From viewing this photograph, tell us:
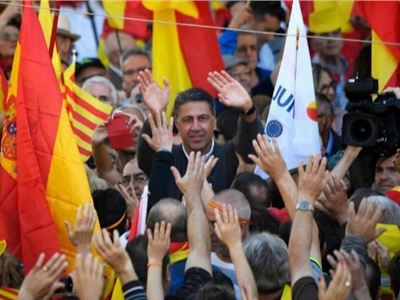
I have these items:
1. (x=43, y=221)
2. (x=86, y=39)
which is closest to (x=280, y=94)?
(x=43, y=221)

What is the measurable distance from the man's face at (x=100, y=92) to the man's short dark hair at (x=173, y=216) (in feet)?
13.6

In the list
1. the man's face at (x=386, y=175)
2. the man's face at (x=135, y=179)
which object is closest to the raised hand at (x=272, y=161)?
the man's face at (x=135, y=179)

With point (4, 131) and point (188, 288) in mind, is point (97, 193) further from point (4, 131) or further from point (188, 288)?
point (188, 288)

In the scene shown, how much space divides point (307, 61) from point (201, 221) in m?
2.38

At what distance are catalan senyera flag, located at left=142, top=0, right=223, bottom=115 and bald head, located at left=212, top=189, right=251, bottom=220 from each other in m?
3.36

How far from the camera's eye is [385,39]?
1110 cm

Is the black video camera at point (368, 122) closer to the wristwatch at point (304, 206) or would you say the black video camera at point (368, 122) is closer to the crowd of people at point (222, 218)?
the crowd of people at point (222, 218)

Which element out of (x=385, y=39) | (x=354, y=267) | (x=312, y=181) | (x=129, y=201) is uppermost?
(x=385, y=39)

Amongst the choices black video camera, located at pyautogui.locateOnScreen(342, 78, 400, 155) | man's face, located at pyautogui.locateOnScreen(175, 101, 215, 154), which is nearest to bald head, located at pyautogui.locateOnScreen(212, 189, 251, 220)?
black video camera, located at pyautogui.locateOnScreen(342, 78, 400, 155)

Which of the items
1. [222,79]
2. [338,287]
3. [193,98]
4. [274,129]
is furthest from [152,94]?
[338,287]

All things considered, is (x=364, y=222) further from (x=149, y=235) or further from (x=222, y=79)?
(x=222, y=79)

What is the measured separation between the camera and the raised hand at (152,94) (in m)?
9.27

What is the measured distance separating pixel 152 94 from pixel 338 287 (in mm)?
2959

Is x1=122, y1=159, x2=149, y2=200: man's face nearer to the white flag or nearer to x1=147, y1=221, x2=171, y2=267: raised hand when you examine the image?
the white flag
